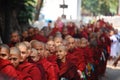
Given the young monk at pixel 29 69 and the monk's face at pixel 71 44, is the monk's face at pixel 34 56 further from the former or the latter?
the monk's face at pixel 71 44

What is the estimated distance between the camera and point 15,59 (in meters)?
7.52

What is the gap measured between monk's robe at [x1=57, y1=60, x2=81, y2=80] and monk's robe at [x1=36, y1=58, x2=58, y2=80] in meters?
0.35

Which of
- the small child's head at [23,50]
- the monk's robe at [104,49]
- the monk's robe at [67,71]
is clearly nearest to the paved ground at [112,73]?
the monk's robe at [104,49]

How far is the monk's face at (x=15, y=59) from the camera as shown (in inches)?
293

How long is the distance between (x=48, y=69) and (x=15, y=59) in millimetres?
748

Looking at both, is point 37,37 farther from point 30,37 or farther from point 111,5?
point 111,5

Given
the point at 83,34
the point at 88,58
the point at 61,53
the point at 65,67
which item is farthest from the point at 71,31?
the point at 65,67

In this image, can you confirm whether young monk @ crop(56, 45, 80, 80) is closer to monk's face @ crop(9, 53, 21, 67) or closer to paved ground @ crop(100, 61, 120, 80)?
monk's face @ crop(9, 53, 21, 67)

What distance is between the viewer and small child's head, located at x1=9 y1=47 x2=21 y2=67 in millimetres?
7457

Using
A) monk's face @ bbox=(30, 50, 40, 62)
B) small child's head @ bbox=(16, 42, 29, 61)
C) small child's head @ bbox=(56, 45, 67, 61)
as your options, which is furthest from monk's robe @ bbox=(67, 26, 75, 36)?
small child's head @ bbox=(16, 42, 29, 61)

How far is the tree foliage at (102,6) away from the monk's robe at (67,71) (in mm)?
60595

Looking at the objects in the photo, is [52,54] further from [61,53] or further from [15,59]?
[15,59]

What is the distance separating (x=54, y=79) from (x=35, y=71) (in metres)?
0.70

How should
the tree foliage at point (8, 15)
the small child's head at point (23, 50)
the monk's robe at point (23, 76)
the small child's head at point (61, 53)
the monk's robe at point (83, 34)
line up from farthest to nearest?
1. the monk's robe at point (83, 34)
2. the tree foliage at point (8, 15)
3. the small child's head at point (61, 53)
4. the small child's head at point (23, 50)
5. the monk's robe at point (23, 76)
